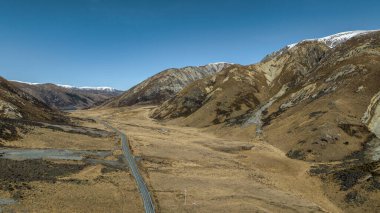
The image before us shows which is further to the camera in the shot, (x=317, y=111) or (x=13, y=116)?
(x=317, y=111)

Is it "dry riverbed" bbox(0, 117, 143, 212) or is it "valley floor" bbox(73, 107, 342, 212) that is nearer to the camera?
"dry riverbed" bbox(0, 117, 143, 212)

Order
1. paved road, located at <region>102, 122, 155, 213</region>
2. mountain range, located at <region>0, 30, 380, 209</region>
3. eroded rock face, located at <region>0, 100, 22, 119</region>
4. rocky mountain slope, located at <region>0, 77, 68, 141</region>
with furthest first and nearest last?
eroded rock face, located at <region>0, 100, 22, 119</region> < rocky mountain slope, located at <region>0, 77, 68, 141</region> < mountain range, located at <region>0, 30, 380, 209</region> < paved road, located at <region>102, 122, 155, 213</region>

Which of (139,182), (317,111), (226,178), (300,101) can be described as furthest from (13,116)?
(300,101)

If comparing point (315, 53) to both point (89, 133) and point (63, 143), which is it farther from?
point (63, 143)

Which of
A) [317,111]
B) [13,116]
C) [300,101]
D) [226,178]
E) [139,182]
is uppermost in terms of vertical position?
[300,101]

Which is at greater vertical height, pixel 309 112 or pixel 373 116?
pixel 309 112

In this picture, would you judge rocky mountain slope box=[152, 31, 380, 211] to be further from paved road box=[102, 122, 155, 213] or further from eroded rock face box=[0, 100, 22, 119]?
eroded rock face box=[0, 100, 22, 119]

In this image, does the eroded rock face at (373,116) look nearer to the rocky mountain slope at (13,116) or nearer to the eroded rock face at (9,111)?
the rocky mountain slope at (13,116)

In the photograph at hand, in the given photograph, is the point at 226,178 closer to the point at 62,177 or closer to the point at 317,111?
the point at 62,177

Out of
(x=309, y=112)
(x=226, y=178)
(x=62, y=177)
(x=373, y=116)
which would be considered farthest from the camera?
(x=309, y=112)

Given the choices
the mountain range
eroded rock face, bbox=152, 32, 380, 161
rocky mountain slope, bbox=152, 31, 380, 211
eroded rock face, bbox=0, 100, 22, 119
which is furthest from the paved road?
eroded rock face, bbox=152, 32, 380, 161
